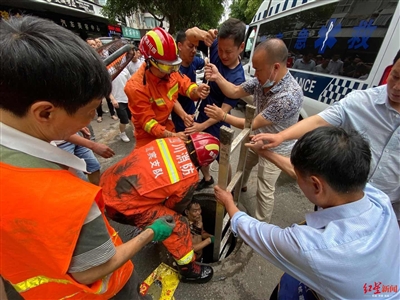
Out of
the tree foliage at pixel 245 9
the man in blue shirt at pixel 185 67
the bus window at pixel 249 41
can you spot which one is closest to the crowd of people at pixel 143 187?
the man in blue shirt at pixel 185 67

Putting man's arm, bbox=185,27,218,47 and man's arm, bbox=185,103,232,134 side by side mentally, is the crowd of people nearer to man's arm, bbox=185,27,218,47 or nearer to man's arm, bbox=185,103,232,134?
man's arm, bbox=185,103,232,134

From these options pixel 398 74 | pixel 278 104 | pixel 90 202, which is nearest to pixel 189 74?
pixel 278 104

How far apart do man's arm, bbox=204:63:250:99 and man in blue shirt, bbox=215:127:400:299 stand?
4.39 ft

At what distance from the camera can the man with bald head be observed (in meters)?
1.77

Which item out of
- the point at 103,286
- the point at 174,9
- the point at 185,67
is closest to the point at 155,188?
the point at 103,286

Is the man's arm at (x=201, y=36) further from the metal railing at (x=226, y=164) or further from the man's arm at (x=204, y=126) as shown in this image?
the metal railing at (x=226, y=164)

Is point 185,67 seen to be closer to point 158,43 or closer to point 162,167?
point 158,43

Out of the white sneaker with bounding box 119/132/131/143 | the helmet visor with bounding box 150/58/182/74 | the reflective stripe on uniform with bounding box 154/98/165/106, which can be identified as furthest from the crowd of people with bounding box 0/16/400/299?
the white sneaker with bounding box 119/132/131/143

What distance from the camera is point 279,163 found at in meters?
1.58

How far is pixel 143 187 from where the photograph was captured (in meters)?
1.45

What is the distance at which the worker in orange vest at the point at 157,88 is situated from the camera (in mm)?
1912

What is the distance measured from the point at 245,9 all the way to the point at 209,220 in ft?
89.5

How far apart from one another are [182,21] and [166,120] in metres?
15.5

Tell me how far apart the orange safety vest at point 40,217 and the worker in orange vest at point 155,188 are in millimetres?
749
